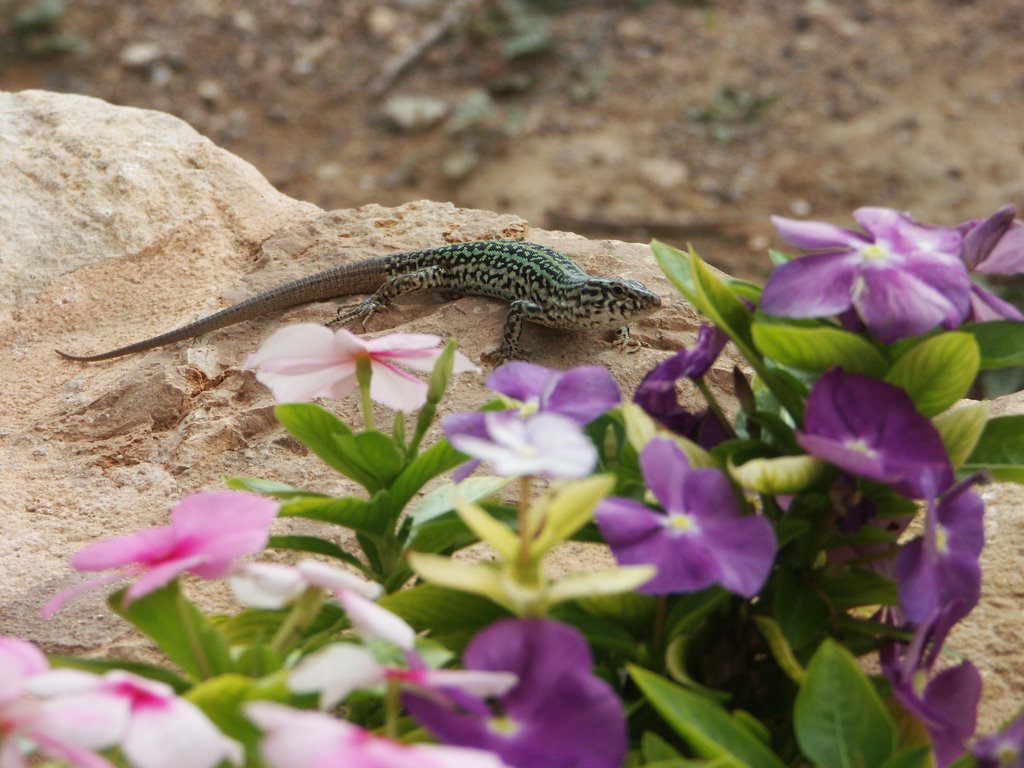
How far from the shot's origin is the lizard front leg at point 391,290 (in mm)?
4527

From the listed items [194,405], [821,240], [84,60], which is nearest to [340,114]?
[84,60]

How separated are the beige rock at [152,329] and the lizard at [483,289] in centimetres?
7

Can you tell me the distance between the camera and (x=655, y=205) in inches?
344

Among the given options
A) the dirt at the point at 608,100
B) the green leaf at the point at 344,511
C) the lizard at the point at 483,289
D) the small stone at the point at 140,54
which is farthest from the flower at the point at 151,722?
the small stone at the point at 140,54

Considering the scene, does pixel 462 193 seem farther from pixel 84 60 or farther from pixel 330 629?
pixel 330 629

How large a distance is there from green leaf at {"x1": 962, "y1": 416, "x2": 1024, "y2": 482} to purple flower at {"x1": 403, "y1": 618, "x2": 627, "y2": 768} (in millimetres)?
828

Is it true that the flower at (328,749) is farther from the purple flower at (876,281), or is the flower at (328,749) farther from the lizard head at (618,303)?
the lizard head at (618,303)

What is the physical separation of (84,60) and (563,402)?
9080 millimetres

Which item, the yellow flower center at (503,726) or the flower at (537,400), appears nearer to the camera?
the yellow flower center at (503,726)

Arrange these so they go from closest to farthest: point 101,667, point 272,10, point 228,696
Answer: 1. point 228,696
2. point 101,667
3. point 272,10

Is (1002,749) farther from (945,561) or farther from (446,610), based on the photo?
(446,610)

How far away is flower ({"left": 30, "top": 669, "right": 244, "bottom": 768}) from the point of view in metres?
1.18

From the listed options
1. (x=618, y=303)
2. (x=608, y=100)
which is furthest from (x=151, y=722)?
(x=608, y=100)

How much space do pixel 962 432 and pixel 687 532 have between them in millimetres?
466
